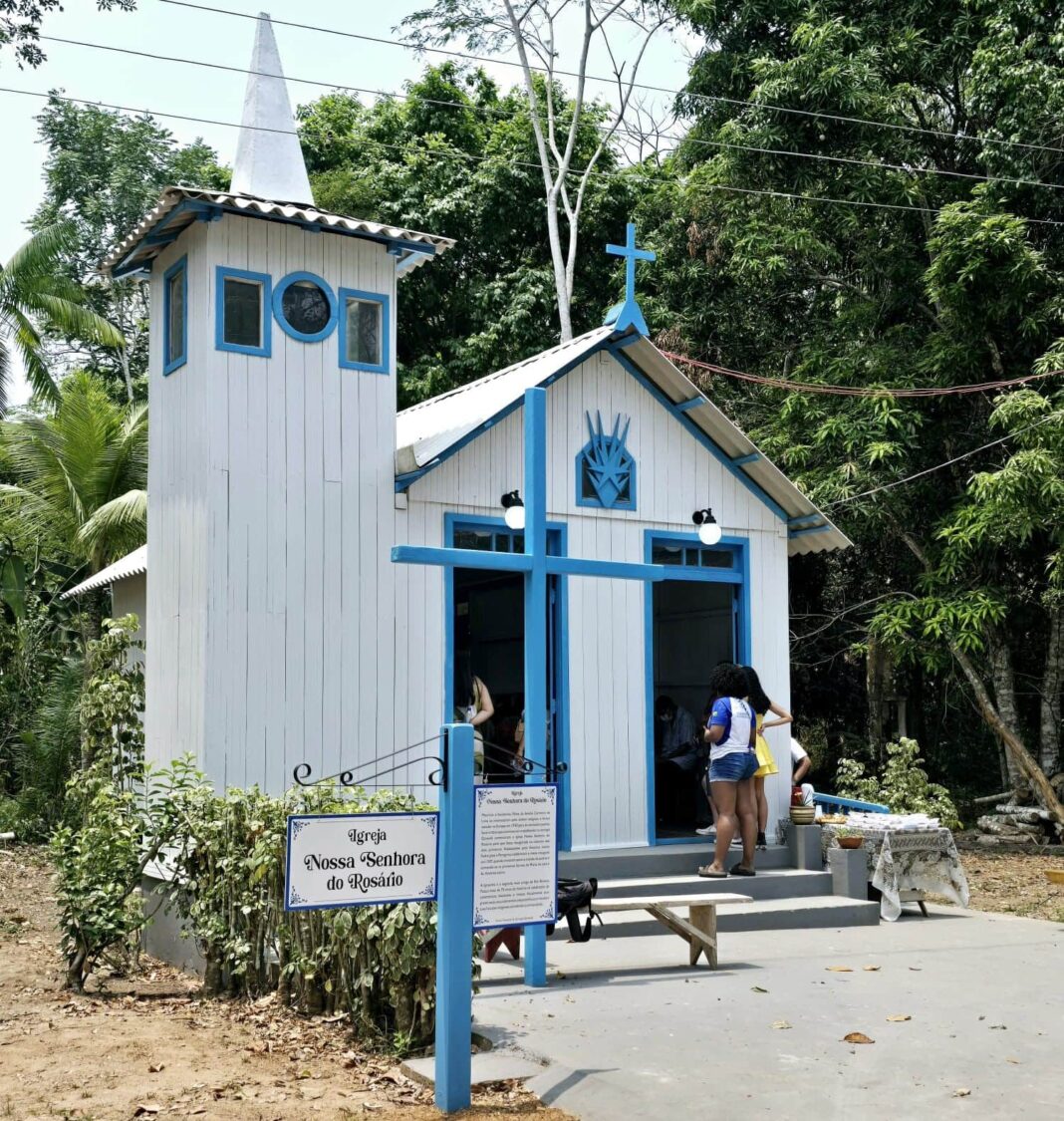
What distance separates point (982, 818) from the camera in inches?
675

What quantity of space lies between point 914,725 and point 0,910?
14458mm

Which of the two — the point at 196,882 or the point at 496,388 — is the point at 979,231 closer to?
the point at 496,388

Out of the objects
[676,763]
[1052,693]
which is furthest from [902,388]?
[676,763]

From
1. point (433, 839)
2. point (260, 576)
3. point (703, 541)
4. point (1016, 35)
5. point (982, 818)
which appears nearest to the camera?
point (433, 839)

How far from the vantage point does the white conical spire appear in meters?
10.6

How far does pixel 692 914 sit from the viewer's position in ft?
27.6

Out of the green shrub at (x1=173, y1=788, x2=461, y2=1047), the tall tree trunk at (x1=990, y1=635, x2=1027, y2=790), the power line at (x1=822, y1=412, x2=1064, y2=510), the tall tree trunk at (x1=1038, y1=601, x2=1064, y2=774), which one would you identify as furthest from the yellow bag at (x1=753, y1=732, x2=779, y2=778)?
the tall tree trunk at (x1=1038, y1=601, x2=1064, y2=774)

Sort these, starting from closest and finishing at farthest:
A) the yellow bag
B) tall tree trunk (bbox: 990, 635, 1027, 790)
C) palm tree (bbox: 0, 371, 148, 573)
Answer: the yellow bag < tall tree trunk (bbox: 990, 635, 1027, 790) < palm tree (bbox: 0, 371, 148, 573)

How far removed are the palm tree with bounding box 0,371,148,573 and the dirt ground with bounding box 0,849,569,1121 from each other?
12341 millimetres

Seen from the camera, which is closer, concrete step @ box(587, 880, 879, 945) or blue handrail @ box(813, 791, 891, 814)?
concrete step @ box(587, 880, 879, 945)

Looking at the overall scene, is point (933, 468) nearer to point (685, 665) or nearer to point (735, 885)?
point (685, 665)

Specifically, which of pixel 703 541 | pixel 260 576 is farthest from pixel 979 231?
pixel 260 576

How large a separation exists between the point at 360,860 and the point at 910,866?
20.4ft

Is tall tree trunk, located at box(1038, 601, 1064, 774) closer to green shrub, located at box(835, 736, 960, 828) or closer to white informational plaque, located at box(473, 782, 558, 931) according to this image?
green shrub, located at box(835, 736, 960, 828)
